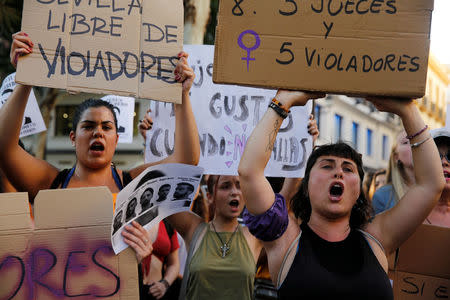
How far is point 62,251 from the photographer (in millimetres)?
2297

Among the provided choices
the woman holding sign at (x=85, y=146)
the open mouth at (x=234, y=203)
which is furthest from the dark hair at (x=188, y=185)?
the open mouth at (x=234, y=203)

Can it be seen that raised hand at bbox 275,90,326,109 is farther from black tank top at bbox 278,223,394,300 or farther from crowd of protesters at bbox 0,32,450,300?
black tank top at bbox 278,223,394,300

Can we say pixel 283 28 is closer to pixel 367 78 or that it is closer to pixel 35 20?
pixel 367 78

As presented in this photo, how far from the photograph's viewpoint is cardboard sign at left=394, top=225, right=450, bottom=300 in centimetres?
260

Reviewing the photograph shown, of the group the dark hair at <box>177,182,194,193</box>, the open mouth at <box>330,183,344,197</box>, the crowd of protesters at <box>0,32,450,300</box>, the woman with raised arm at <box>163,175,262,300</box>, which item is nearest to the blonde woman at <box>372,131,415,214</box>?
the crowd of protesters at <box>0,32,450,300</box>

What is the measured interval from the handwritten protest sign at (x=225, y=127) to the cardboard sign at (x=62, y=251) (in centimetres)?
132

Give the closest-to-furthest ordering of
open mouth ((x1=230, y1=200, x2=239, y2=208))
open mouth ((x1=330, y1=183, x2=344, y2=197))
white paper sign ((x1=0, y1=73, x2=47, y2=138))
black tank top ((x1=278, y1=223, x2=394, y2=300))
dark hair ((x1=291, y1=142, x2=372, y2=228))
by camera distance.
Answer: black tank top ((x1=278, y1=223, x2=394, y2=300))
open mouth ((x1=330, y1=183, x2=344, y2=197))
dark hair ((x1=291, y1=142, x2=372, y2=228))
open mouth ((x1=230, y1=200, x2=239, y2=208))
white paper sign ((x1=0, y1=73, x2=47, y2=138))

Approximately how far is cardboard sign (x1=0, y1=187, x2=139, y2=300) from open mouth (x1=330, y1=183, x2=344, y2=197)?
928 millimetres

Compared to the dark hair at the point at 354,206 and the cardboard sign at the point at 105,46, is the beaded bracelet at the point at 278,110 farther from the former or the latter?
the cardboard sign at the point at 105,46

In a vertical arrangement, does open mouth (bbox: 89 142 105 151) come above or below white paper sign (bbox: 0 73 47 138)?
below

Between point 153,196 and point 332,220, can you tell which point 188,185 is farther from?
point 332,220

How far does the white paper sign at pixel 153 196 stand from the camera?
2275 millimetres

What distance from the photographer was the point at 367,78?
2.24 metres

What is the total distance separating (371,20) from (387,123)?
109 feet
